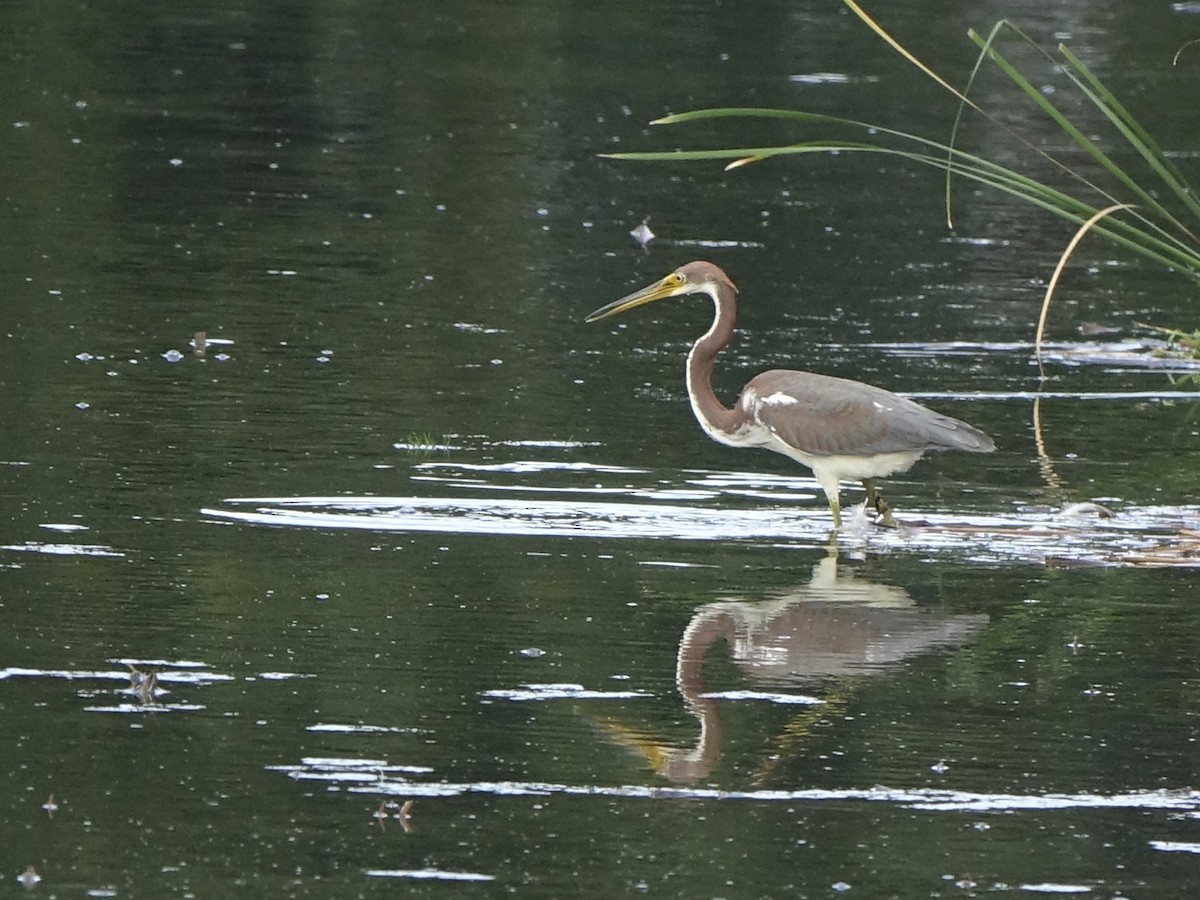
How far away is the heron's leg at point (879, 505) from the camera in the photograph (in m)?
11.2

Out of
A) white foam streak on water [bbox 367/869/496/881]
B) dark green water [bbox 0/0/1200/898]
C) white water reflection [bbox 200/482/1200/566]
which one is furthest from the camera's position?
white water reflection [bbox 200/482/1200/566]

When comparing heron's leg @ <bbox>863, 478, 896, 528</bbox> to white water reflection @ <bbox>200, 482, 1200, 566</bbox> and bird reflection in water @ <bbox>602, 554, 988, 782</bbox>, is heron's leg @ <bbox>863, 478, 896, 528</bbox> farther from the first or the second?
bird reflection in water @ <bbox>602, 554, 988, 782</bbox>

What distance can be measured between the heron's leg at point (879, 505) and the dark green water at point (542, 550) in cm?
20

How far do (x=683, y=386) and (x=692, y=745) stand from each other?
650cm

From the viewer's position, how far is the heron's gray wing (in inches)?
445

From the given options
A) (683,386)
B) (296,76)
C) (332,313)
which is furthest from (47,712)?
(296,76)

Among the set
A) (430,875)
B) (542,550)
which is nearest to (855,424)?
(542,550)

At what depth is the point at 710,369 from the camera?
12.1 m

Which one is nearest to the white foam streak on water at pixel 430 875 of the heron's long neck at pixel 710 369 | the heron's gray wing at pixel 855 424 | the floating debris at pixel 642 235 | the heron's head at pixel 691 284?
the heron's gray wing at pixel 855 424

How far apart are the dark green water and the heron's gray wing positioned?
345 mm

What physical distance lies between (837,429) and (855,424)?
0.27 ft

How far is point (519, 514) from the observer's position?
10.9m

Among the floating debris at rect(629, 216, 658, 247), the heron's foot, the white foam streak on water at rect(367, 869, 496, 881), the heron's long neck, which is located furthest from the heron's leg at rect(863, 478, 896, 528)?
the floating debris at rect(629, 216, 658, 247)

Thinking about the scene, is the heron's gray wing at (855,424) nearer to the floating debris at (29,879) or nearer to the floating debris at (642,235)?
the floating debris at (29,879)
